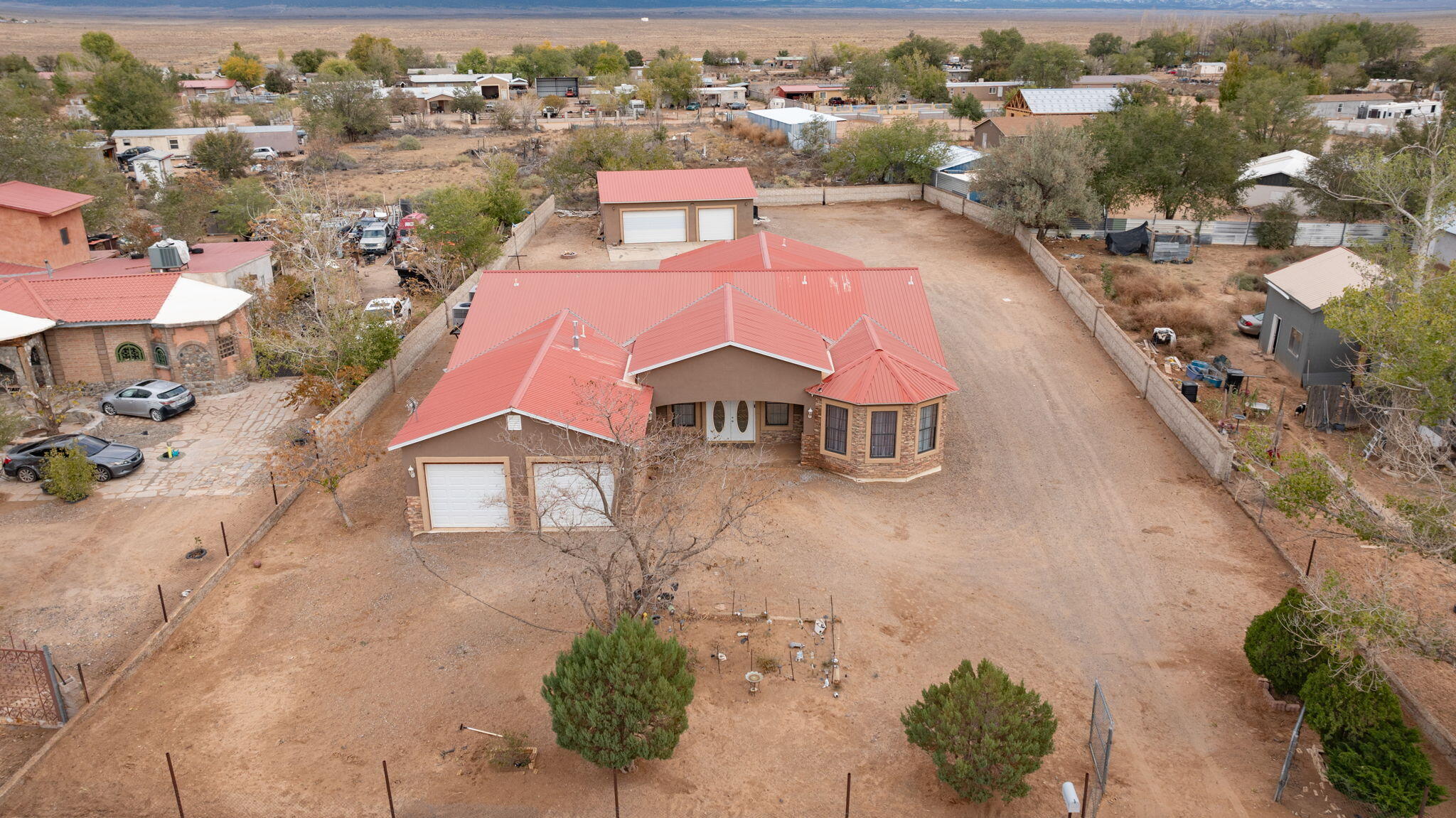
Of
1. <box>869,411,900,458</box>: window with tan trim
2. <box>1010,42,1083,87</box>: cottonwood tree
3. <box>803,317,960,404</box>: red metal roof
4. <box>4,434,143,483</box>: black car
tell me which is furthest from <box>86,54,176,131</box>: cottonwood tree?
<box>1010,42,1083,87</box>: cottonwood tree

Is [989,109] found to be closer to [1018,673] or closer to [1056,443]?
[1056,443]

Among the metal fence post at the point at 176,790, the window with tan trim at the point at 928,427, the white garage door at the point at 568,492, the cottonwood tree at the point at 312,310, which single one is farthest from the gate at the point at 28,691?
the window with tan trim at the point at 928,427

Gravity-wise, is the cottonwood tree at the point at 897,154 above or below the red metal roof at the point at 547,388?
above

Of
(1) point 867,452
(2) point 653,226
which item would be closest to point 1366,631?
(1) point 867,452

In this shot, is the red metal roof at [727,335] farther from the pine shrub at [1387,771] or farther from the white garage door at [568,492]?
the pine shrub at [1387,771]

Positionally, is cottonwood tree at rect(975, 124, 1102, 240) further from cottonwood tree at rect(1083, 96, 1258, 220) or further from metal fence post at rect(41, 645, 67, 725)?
metal fence post at rect(41, 645, 67, 725)

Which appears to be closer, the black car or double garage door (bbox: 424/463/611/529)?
double garage door (bbox: 424/463/611/529)

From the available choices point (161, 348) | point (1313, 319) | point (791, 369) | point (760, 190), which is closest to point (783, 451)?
point (791, 369)

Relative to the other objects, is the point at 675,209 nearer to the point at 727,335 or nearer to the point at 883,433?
the point at 727,335
